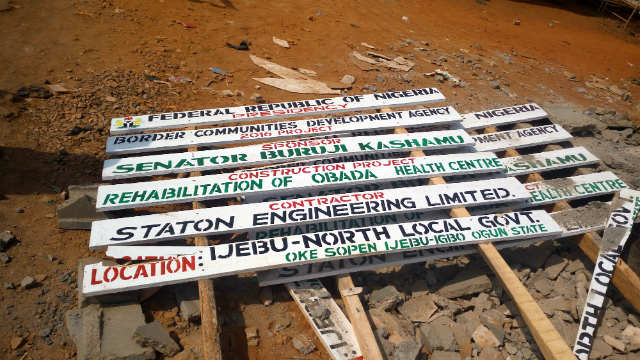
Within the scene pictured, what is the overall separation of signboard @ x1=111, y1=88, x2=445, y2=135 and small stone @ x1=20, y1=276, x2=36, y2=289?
182 cm

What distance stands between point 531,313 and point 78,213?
4226mm

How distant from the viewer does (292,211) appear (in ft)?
11.5

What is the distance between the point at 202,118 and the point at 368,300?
289cm

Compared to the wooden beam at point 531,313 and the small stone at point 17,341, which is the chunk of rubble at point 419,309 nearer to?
the wooden beam at point 531,313

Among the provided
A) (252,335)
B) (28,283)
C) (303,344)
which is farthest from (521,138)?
(28,283)

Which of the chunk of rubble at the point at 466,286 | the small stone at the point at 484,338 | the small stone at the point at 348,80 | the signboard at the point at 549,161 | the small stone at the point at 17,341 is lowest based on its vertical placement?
the small stone at the point at 17,341

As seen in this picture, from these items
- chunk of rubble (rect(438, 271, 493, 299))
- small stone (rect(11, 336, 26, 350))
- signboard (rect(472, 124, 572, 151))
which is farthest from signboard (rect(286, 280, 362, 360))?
signboard (rect(472, 124, 572, 151))

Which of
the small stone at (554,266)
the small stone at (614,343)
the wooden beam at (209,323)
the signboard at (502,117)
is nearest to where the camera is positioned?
the wooden beam at (209,323)

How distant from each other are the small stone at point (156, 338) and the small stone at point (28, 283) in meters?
1.15

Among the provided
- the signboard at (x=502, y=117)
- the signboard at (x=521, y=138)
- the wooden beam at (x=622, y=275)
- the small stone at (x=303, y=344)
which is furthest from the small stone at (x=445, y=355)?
the signboard at (x=502, y=117)

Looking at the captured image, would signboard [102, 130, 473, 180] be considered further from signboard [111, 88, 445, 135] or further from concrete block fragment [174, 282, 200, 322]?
concrete block fragment [174, 282, 200, 322]

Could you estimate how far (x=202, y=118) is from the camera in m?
4.57

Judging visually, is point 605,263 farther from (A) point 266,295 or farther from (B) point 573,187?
(A) point 266,295

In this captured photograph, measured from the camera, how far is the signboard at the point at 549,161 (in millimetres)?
4410
